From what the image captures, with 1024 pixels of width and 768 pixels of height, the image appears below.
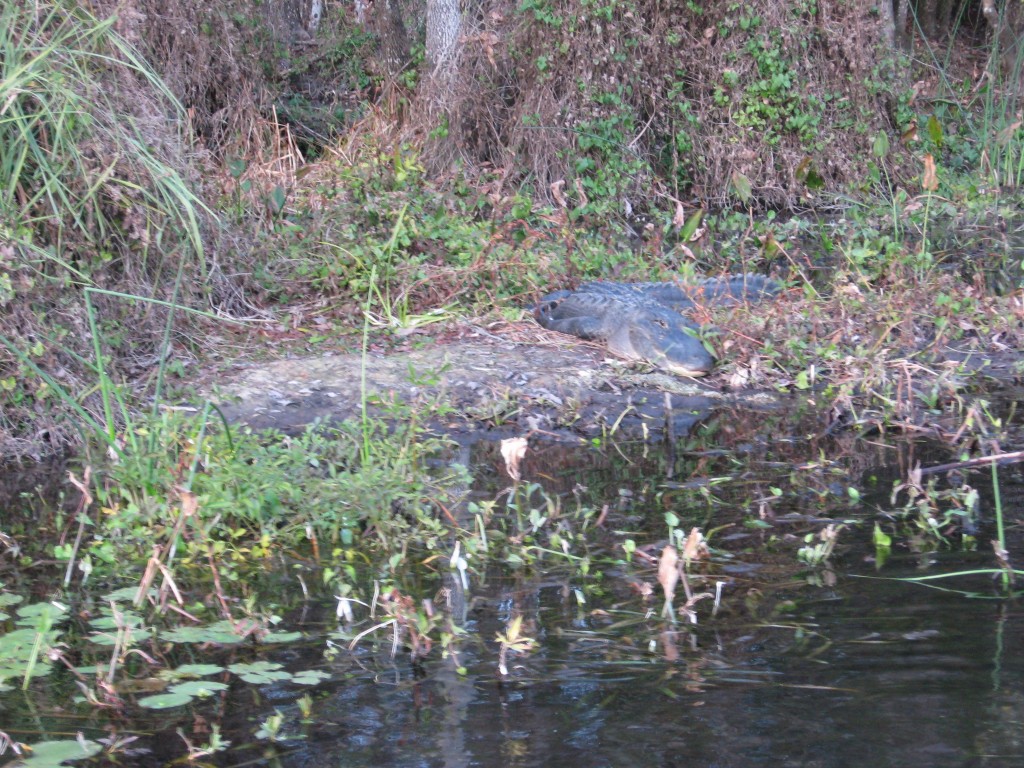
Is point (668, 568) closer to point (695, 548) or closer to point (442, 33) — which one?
point (695, 548)

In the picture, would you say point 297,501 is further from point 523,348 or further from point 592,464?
point 523,348

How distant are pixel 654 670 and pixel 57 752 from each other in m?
1.43

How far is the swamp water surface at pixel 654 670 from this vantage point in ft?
8.19

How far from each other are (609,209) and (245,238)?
3038 mm

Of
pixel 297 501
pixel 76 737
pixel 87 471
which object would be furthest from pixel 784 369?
pixel 76 737

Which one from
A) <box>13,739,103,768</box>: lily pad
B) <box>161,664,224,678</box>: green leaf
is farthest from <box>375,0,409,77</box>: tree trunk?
<box>13,739,103,768</box>: lily pad

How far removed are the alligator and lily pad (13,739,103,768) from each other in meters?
3.81

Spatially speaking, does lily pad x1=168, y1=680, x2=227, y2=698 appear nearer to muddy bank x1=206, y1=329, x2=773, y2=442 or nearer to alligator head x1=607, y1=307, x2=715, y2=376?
muddy bank x1=206, y1=329, x2=773, y2=442

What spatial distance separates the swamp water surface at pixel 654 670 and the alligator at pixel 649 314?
72.0 inches

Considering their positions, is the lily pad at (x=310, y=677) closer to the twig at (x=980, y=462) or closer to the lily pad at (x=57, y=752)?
the lily pad at (x=57, y=752)

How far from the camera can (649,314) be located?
20.0 ft

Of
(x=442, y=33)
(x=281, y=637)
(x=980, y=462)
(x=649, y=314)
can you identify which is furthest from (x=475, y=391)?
(x=442, y=33)

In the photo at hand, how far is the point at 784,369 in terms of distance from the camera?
5770 mm

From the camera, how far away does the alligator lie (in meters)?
5.80
